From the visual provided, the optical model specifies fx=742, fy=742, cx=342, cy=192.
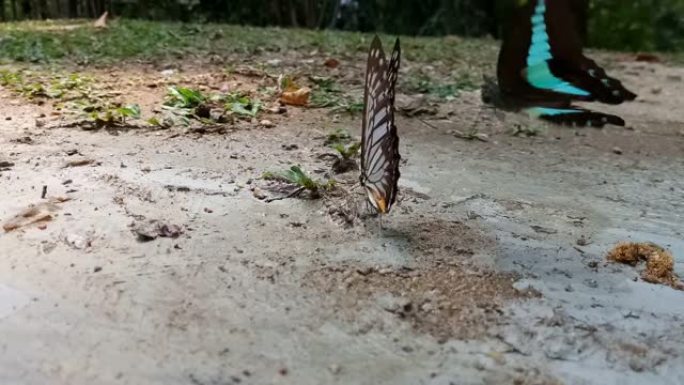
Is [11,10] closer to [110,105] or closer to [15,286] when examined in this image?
[110,105]

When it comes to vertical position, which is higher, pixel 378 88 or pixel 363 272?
pixel 378 88

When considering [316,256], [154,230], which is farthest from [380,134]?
[154,230]

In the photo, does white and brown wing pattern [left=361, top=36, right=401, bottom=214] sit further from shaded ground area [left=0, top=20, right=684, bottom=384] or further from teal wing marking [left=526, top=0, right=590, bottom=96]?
teal wing marking [left=526, top=0, right=590, bottom=96]

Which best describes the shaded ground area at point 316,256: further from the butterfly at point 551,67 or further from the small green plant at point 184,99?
the butterfly at point 551,67

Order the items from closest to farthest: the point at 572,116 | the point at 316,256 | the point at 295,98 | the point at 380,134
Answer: the point at 316,256
the point at 380,134
the point at 572,116
the point at 295,98

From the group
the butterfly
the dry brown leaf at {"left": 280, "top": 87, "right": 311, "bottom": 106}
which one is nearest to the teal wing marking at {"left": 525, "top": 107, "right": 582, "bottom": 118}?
the butterfly

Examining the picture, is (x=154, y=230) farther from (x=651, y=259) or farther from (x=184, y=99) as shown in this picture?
(x=184, y=99)

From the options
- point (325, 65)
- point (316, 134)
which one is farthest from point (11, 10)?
point (316, 134)
